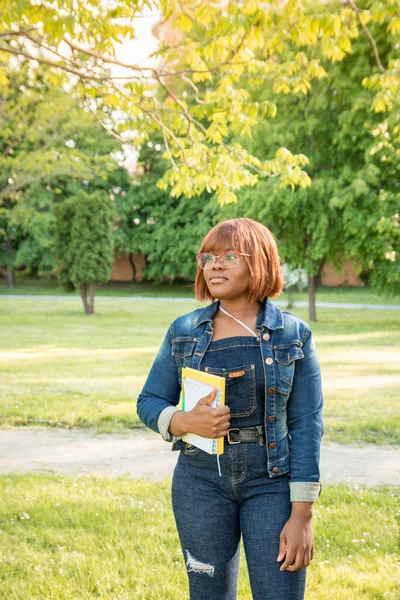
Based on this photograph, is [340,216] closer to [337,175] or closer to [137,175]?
[337,175]

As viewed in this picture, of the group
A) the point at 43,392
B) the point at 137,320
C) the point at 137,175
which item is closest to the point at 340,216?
the point at 137,320

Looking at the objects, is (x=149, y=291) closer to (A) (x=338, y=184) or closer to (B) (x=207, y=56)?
(A) (x=338, y=184)

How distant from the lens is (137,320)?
22.4 metres

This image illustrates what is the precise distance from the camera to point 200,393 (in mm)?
2178

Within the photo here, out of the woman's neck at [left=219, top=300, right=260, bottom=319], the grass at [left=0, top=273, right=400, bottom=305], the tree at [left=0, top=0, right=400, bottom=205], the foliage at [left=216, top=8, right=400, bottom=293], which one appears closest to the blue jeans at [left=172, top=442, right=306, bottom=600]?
the woman's neck at [left=219, top=300, right=260, bottom=319]

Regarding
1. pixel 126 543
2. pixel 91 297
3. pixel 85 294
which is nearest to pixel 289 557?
pixel 126 543

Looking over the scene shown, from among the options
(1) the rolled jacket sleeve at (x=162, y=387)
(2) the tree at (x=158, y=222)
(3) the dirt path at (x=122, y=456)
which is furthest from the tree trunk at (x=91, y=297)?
(1) the rolled jacket sleeve at (x=162, y=387)

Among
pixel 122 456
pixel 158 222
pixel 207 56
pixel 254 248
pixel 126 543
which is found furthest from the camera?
pixel 158 222

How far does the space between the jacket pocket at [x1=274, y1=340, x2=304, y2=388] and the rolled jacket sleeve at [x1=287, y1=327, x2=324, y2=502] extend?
33mm

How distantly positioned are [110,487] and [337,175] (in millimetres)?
17996

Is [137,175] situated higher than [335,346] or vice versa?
[137,175]

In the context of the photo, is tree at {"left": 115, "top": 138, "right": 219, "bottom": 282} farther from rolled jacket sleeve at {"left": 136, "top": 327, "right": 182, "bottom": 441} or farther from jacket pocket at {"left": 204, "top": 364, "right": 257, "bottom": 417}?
jacket pocket at {"left": 204, "top": 364, "right": 257, "bottom": 417}

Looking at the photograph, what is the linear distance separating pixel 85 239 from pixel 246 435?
22378 millimetres

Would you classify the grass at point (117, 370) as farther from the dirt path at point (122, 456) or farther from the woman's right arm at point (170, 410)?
the woman's right arm at point (170, 410)
